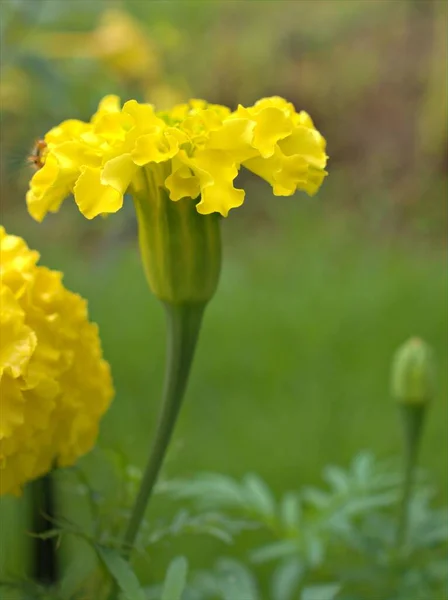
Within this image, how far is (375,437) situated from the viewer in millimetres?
1288

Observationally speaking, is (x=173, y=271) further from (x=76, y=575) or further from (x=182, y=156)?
(x=76, y=575)

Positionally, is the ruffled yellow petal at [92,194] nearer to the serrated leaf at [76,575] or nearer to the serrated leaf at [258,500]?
the serrated leaf at [76,575]

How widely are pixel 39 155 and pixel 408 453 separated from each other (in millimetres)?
406

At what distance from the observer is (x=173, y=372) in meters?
0.44

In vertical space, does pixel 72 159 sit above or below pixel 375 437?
below

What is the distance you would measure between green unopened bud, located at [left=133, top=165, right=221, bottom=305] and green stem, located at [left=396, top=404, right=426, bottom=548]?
31 cm

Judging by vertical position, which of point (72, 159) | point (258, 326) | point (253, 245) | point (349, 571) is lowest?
point (349, 571)

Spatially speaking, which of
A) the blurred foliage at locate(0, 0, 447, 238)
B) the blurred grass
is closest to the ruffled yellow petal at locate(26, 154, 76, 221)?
the blurred grass

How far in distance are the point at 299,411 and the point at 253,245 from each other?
0.76m

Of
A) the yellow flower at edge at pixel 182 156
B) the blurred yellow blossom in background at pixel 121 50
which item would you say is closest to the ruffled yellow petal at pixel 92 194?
the yellow flower at edge at pixel 182 156

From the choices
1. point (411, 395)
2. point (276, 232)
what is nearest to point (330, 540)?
point (411, 395)

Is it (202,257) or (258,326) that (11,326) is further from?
(258,326)

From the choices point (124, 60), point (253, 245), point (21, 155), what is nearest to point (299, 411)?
point (124, 60)

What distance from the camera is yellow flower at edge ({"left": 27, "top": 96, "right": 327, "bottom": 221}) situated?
14.6 inches
